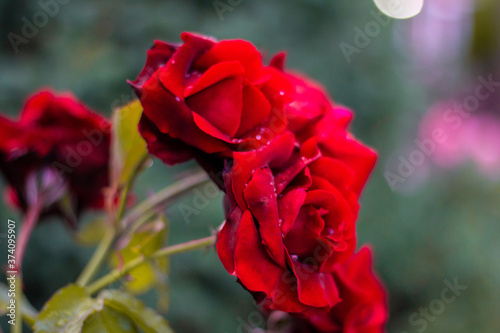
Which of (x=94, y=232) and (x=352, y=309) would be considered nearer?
(x=352, y=309)

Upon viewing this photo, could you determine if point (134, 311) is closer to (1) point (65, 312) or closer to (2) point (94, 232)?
(1) point (65, 312)

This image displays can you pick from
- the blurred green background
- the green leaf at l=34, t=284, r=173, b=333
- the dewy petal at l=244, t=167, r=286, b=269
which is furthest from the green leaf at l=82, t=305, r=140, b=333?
the blurred green background

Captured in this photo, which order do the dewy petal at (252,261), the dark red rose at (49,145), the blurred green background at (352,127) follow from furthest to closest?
the blurred green background at (352,127) → the dark red rose at (49,145) → the dewy petal at (252,261)

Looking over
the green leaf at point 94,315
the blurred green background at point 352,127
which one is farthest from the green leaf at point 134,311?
the blurred green background at point 352,127

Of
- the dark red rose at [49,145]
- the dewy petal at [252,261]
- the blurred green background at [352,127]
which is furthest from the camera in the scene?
the blurred green background at [352,127]

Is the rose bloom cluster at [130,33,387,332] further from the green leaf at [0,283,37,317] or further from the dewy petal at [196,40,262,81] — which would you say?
the green leaf at [0,283,37,317]

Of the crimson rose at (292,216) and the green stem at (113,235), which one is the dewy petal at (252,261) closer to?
the crimson rose at (292,216)

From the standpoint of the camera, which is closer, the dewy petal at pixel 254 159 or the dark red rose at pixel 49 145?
the dewy petal at pixel 254 159

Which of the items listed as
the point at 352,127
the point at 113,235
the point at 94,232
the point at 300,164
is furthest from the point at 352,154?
the point at 352,127
